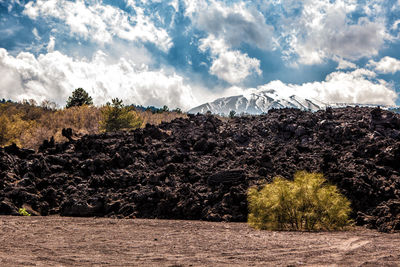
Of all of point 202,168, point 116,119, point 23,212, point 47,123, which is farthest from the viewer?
point 47,123

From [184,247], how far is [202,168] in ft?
Result: 41.2

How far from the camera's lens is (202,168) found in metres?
22.2

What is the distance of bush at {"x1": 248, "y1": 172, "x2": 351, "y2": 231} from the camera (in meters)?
13.4

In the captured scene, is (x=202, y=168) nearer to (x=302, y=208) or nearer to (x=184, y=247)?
(x=302, y=208)

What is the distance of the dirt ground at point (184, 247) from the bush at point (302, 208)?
1.22 m

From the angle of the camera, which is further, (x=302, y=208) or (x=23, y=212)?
(x=23, y=212)

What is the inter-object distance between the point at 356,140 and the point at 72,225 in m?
21.9

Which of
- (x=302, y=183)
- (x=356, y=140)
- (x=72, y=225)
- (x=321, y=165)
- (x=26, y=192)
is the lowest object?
(x=72, y=225)

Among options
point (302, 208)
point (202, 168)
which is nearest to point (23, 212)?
point (202, 168)

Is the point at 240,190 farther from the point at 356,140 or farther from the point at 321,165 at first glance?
the point at 356,140

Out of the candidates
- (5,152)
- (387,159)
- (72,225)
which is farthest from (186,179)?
(5,152)

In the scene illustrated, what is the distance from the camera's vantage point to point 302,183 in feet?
45.2

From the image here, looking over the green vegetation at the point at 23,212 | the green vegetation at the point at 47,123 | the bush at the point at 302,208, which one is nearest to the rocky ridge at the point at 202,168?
the green vegetation at the point at 23,212

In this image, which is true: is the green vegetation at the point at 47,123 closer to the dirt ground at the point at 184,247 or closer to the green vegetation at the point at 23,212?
the green vegetation at the point at 23,212
